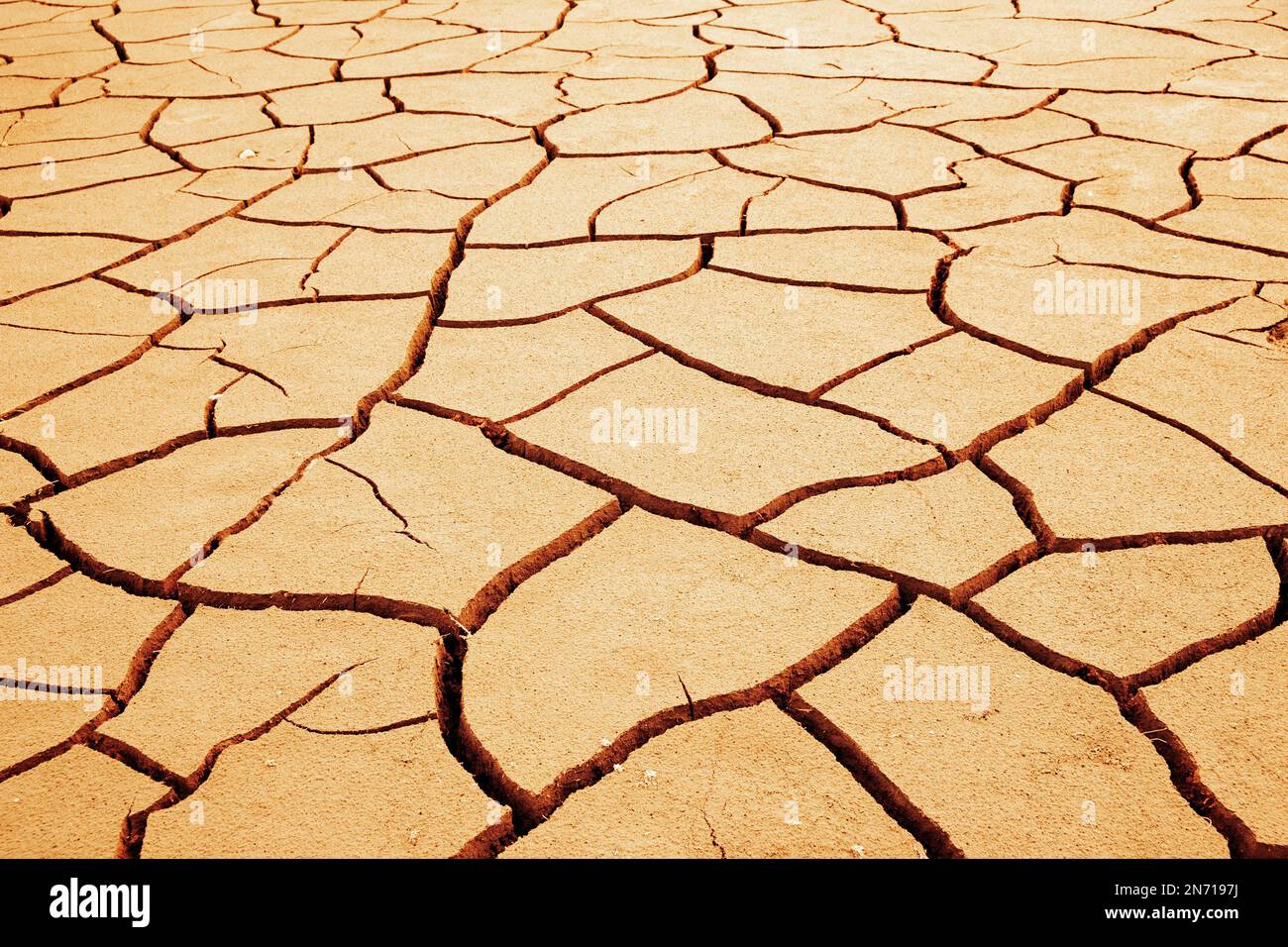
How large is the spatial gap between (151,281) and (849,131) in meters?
1.82

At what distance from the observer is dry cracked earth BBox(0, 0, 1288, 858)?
1.13 meters

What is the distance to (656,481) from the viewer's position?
1590 mm

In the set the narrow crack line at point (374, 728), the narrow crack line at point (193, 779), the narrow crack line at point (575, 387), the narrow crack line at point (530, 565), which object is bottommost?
the narrow crack line at point (193, 779)

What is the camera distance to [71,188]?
280 cm

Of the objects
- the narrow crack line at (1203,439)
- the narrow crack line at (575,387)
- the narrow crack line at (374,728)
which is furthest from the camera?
the narrow crack line at (575,387)

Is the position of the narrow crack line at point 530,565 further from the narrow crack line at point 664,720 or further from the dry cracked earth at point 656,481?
the narrow crack line at point 664,720

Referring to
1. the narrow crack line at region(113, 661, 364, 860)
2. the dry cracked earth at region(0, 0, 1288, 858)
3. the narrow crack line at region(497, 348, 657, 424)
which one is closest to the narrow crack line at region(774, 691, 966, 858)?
the dry cracked earth at region(0, 0, 1288, 858)

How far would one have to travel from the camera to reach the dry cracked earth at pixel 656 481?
1.13 meters

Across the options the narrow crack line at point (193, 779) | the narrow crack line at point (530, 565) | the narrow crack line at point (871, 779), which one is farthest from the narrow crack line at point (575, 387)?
the narrow crack line at point (871, 779)

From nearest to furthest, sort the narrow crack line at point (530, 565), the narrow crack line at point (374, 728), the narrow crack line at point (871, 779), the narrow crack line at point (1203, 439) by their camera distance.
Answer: the narrow crack line at point (871, 779)
the narrow crack line at point (374, 728)
the narrow crack line at point (530, 565)
the narrow crack line at point (1203, 439)

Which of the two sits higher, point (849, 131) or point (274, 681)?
point (849, 131)

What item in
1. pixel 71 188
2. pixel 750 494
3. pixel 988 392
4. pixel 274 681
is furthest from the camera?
pixel 71 188
